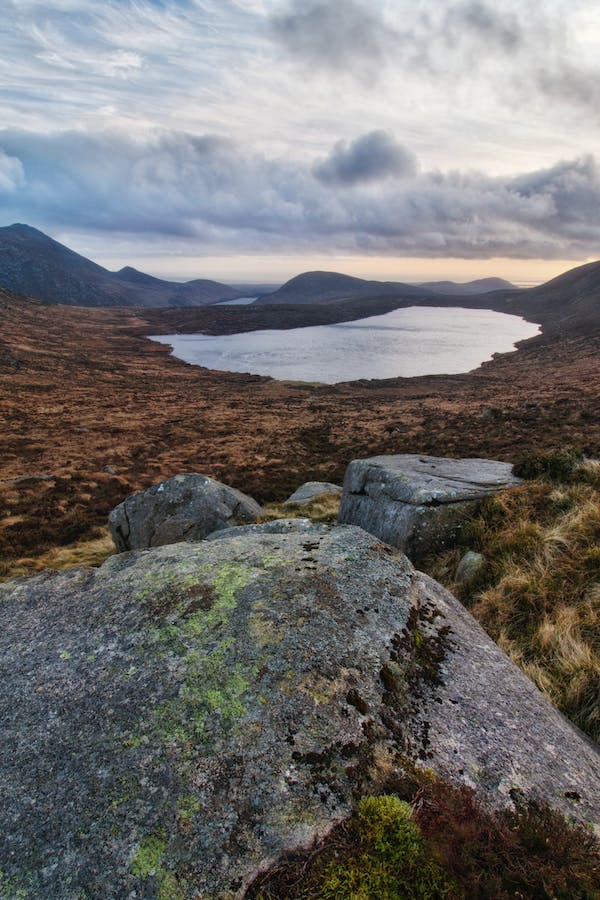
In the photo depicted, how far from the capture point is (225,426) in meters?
48.6

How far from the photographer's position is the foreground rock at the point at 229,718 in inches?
109

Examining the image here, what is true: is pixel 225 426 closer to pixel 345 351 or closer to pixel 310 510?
pixel 310 510

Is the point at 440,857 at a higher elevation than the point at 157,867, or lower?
higher

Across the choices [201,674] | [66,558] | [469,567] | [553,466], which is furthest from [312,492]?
[201,674]

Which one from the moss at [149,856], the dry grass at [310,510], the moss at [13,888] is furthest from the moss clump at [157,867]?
the dry grass at [310,510]

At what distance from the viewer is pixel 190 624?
4.52 metres

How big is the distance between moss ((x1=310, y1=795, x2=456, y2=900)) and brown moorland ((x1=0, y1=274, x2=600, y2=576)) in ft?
58.8

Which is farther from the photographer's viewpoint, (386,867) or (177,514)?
(177,514)

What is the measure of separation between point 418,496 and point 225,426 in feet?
134

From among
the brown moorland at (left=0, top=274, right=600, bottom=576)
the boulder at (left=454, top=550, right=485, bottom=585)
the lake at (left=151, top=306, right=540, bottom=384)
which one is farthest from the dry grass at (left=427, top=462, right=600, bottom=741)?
the lake at (left=151, top=306, right=540, bottom=384)

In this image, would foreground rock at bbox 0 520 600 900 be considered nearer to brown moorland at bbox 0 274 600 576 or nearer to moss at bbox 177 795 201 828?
moss at bbox 177 795 201 828

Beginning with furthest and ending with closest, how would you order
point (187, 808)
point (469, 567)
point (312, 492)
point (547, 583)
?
1. point (312, 492)
2. point (469, 567)
3. point (547, 583)
4. point (187, 808)

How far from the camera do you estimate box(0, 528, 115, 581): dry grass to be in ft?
51.9

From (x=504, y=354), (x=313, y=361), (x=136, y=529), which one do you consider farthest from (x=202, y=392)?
(x=504, y=354)
